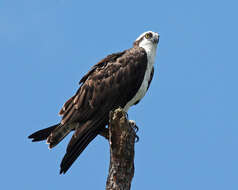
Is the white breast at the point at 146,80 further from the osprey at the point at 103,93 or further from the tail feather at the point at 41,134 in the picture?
the tail feather at the point at 41,134

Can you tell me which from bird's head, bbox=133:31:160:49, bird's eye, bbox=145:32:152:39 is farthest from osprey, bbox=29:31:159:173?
bird's eye, bbox=145:32:152:39

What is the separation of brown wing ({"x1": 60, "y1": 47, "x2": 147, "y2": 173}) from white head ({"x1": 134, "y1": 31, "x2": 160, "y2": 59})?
289 mm

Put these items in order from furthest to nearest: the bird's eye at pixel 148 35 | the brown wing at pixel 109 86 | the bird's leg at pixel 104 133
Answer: the bird's eye at pixel 148 35 → the brown wing at pixel 109 86 → the bird's leg at pixel 104 133

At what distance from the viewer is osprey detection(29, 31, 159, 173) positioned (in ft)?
27.6

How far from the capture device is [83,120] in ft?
27.9

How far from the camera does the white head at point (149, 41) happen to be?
9.32 metres

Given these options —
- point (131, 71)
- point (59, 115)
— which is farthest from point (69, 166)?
point (131, 71)

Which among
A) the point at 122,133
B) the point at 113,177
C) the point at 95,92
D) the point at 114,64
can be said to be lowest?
the point at 113,177

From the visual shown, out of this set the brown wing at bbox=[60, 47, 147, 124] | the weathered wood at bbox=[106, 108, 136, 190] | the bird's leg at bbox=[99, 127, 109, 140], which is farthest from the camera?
the brown wing at bbox=[60, 47, 147, 124]

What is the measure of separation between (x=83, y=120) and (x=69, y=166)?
41.8 inches

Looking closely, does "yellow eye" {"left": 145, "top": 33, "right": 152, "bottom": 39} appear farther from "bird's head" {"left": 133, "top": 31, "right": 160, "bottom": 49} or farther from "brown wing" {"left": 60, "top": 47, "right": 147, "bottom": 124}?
"brown wing" {"left": 60, "top": 47, "right": 147, "bottom": 124}

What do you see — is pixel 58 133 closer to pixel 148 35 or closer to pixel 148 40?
pixel 148 40

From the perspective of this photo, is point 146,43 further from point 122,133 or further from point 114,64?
point 122,133

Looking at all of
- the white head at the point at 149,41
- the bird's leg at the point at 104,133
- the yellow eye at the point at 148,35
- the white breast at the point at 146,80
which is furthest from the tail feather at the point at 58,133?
the yellow eye at the point at 148,35
